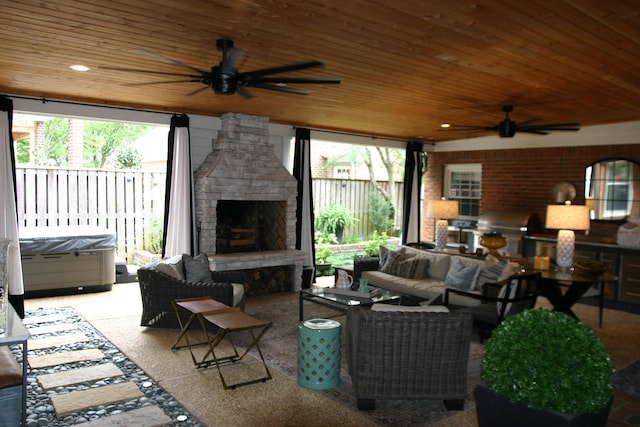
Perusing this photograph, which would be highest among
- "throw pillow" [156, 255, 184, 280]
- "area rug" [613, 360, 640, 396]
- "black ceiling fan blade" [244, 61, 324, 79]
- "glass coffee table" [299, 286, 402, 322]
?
"black ceiling fan blade" [244, 61, 324, 79]

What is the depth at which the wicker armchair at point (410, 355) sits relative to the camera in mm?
3479

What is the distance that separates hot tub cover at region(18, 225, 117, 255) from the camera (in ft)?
21.8

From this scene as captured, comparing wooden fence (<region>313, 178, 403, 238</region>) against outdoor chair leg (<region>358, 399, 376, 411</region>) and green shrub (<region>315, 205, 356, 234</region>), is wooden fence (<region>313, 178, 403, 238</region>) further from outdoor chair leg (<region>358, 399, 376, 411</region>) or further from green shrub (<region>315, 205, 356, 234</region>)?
outdoor chair leg (<region>358, 399, 376, 411</region>)

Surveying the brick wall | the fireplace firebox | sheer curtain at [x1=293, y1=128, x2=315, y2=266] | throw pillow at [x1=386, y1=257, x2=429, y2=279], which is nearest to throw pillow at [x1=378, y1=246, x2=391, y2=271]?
throw pillow at [x1=386, y1=257, x2=429, y2=279]

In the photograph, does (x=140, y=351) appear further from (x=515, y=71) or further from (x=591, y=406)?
(x=515, y=71)

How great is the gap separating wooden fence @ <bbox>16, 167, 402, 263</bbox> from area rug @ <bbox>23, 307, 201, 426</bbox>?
2978mm

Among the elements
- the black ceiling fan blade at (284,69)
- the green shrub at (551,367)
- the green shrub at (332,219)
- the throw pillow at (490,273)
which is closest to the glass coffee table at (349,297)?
the throw pillow at (490,273)

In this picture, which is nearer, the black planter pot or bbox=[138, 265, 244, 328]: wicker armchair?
the black planter pot

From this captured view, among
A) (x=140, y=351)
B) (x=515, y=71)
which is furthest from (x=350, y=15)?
(x=140, y=351)

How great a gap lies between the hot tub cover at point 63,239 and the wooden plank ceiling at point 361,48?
1822mm

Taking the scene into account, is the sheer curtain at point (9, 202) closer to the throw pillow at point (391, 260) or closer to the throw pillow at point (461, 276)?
the throw pillow at point (391, 260)

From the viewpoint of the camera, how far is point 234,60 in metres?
3.82

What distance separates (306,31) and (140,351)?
3.16 meters

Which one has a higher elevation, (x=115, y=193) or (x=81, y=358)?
(x=115, y=193)
